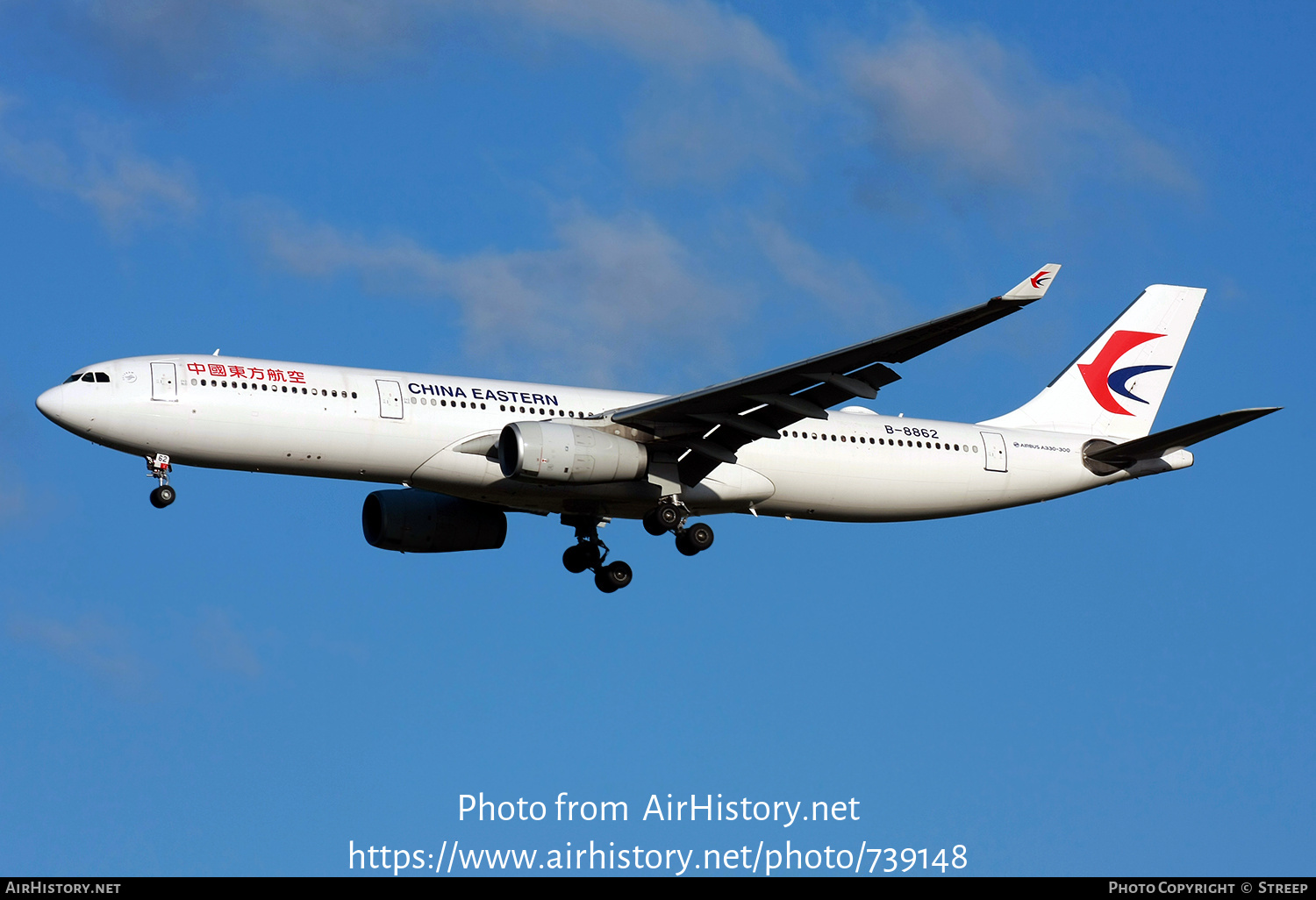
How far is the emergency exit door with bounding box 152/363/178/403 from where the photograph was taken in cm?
→ 3850

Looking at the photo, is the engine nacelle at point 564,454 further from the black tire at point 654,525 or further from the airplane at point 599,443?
the black tire at point 654,525

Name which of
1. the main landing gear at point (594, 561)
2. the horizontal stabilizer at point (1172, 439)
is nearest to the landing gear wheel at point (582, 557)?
the main landing gear at point (594, 561)

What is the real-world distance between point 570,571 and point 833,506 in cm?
743

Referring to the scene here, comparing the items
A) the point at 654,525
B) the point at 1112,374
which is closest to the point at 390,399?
the point at 654,525

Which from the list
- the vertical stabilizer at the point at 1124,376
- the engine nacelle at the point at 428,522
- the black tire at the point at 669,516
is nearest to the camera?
the black tire at the point at 669,516

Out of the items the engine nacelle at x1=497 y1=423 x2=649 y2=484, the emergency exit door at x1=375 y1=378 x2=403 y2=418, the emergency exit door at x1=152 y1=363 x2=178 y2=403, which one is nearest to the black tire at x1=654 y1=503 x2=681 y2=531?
the engine nacelle at x1=497 y1=423 x2=649 y2=484

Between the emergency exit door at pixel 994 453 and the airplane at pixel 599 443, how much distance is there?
59mm

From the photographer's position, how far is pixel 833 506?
4397 centimetres

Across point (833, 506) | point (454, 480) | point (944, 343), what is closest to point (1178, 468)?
point (833, 506)

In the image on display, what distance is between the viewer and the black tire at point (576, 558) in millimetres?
45844

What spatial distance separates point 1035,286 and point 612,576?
1622 cm

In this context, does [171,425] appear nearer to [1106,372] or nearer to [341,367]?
[341,367]

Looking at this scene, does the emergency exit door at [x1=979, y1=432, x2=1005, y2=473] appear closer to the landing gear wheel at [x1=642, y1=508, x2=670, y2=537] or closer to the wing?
the wing
